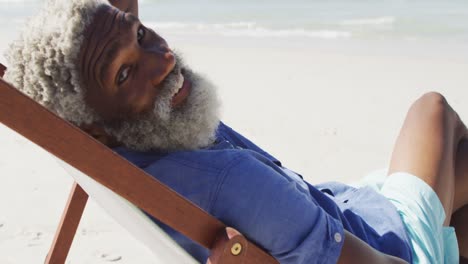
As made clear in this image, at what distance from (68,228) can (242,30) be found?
7.67 m

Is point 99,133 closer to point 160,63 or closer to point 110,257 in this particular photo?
point 160,63

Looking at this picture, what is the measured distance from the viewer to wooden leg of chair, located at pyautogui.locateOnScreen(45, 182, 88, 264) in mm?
2062

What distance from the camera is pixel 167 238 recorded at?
1.40 metres

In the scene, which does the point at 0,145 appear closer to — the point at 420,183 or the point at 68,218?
the point at 68,218

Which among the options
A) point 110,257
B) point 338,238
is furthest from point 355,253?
point 110,257

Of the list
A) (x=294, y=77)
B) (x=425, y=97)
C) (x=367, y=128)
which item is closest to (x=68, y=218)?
(x=425, y=97)

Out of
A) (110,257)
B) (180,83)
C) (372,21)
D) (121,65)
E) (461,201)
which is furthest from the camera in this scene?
(372,21)

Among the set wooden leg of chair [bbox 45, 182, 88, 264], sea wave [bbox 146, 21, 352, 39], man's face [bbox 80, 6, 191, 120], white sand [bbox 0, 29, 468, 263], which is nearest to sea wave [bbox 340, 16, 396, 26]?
sea wave [bbox 146, 21, 352, 39]

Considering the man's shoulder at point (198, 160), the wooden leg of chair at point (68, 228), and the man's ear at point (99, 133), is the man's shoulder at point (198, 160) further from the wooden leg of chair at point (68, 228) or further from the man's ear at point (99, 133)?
the wooden leg of chair at point (68, 228)

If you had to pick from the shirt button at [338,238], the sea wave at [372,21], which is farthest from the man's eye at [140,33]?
the sea wave at [372,21]

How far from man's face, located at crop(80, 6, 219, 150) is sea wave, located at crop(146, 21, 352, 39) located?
7063mm

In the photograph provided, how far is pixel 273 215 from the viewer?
1.35 m

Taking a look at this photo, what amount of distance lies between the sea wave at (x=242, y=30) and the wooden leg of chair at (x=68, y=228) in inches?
265

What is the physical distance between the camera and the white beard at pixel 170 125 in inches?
59.7
